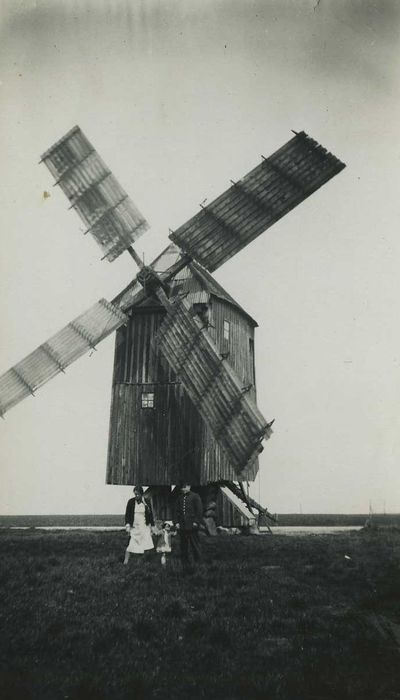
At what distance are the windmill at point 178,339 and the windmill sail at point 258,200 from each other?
3cm

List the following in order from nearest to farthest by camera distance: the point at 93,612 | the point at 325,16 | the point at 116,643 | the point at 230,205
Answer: the point at 116,643 < the point at 93,612 < the point at 325,16 < the point at 230,205

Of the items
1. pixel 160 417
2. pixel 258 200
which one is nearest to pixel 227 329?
pixel 160 417

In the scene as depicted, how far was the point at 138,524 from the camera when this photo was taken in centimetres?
1066

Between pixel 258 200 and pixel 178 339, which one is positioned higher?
pixel 258 200

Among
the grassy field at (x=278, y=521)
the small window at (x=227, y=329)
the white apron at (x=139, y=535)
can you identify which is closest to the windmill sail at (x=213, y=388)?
the white apron at (x=139, y=535)

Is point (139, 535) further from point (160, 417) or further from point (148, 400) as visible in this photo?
point (148, 400)

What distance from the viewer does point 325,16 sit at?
10.0 m

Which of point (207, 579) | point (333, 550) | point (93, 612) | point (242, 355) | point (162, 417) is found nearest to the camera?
point (93, 612)

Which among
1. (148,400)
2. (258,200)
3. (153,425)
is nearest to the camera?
(258,200)

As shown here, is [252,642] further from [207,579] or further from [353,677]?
[207,579]

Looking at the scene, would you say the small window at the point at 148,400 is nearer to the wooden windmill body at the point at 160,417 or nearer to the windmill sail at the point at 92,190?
the wooden windmill body at the point at 160,417

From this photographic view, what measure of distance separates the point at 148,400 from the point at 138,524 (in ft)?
21.3

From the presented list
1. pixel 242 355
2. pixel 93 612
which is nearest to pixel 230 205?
pixel 242 355

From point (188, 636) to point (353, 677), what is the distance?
1.86 metres
